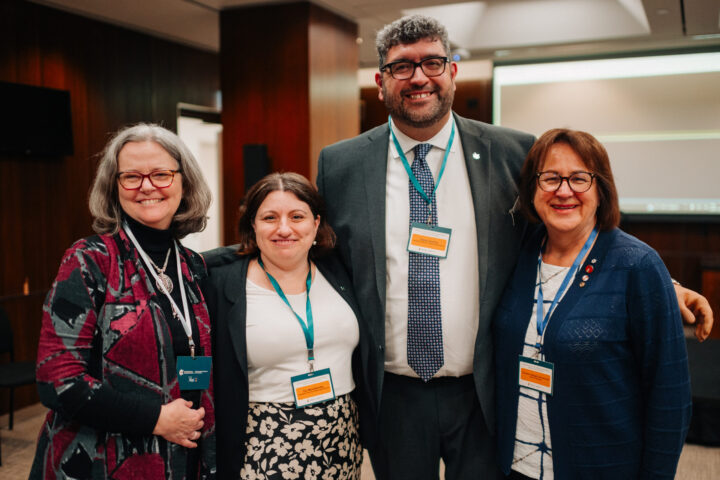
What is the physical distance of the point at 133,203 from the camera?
165 cm

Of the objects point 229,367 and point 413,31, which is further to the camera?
point 413,31

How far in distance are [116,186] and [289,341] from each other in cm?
69

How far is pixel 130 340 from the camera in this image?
152 cm

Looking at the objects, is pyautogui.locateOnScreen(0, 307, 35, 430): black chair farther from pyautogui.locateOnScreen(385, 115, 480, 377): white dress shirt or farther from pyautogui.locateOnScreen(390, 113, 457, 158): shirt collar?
pyautogui.locateOnScreen(390, 113, 457, 158): shirt collar

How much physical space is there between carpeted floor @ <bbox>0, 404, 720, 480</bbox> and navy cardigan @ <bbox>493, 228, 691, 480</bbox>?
7.28 feet

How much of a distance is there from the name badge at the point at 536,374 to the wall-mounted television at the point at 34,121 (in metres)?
4.56

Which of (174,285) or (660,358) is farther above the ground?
(174,285)

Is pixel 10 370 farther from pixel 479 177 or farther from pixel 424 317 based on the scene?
pixel 479 177

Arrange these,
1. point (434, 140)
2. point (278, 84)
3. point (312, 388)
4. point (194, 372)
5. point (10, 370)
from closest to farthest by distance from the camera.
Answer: point (194, 372) < point (312, 388) < point (434, 140) < point (10, 370) < point (278, 84)

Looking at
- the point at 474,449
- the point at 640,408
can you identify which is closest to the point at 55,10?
the point at 474,449

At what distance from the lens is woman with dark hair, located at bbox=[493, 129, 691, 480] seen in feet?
5.01

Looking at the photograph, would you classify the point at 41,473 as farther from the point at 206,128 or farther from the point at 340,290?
the point at 206,128

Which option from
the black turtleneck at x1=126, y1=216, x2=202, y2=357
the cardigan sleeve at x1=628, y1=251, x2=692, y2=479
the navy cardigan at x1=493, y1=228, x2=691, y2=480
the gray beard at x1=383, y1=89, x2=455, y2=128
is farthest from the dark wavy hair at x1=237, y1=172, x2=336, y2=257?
the cardigan sleeve at x1=628, y1=251, x2=692, y2=479

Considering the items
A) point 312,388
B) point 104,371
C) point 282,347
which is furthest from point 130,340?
point 312,388
